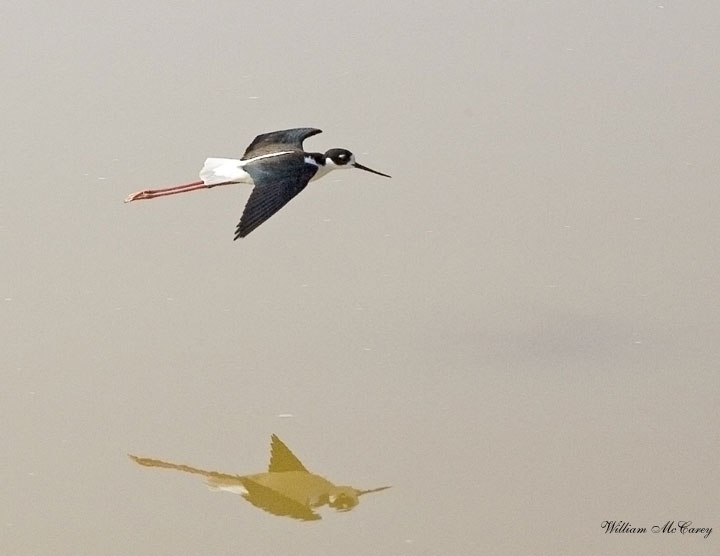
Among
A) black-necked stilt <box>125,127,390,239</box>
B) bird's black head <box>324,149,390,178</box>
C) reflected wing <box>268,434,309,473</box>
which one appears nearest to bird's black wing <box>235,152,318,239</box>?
black-necked stilt <box>125,127,390,239</box>

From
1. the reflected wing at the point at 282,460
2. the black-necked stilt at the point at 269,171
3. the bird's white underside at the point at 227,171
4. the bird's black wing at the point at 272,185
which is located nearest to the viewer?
the reflected wing at the point at 282,460

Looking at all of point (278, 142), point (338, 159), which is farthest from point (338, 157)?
point (278, 142)

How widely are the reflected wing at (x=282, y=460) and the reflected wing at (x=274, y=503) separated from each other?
115mm

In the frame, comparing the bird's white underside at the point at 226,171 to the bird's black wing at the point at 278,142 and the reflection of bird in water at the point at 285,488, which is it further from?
the reflection of bird in water at the point at 285,488

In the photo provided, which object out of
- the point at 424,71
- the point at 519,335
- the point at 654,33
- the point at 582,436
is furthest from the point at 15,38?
the point at 582,436

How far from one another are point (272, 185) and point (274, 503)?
1.46 meters

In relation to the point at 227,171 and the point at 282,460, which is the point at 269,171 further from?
the point at 282,460

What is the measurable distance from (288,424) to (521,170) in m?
2.67

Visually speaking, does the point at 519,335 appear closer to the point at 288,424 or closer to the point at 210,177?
the point at 288,424

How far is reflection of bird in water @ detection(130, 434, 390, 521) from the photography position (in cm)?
517

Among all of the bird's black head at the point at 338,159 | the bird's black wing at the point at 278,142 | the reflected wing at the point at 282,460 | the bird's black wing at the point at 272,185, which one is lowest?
the reflected wing at the point at 282,460

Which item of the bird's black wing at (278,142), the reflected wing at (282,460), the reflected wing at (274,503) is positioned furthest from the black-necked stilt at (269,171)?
the reflected wing at (274,503)

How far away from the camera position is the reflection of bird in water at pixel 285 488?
5168 mm

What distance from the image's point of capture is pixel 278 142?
7.16m
